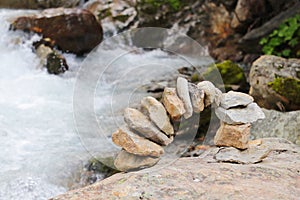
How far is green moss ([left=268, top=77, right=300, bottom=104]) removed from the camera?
4.04 metres

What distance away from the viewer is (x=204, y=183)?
2.15 meters

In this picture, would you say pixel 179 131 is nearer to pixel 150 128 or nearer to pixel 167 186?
pixel 150 128

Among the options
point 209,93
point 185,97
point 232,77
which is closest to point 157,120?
point 185,97

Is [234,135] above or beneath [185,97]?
beneath

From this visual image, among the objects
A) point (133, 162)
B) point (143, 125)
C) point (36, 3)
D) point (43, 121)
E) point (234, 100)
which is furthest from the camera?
point (36, 3)

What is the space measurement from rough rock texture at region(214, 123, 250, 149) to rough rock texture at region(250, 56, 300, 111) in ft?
5.05

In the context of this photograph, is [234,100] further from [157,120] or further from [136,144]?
[136,144]

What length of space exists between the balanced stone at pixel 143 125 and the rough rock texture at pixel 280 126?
1.53m

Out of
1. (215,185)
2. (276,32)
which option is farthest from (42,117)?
(276,32)

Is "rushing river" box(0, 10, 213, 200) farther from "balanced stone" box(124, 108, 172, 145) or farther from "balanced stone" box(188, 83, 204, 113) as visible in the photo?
"balanced stone" box(188, 83, 204, 113)

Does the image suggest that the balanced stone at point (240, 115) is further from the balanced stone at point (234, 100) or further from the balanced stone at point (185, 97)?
the balanced stone at point (185, 97)

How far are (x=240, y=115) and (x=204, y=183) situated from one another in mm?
775

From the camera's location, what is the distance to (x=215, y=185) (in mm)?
2119

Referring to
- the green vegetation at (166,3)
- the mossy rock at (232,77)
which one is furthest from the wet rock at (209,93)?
the green vegetation at (166,3)
